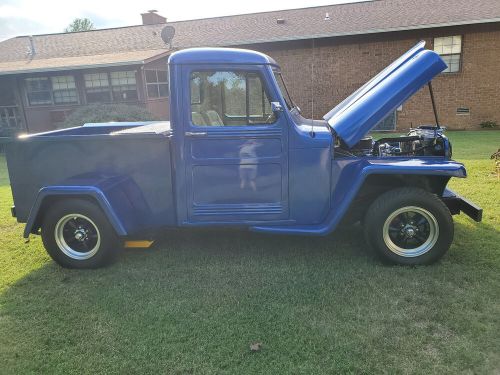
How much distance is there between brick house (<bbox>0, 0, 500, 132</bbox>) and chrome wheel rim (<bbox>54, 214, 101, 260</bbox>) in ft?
32.4

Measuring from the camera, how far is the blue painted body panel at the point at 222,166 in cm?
404

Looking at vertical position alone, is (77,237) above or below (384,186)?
below

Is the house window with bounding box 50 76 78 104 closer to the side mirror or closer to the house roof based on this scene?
the house roof

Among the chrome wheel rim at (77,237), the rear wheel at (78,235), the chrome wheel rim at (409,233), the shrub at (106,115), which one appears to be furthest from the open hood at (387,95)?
the shrub at (106,115)

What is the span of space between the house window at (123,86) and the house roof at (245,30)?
2.95 ft

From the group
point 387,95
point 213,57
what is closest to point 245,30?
point 213,57

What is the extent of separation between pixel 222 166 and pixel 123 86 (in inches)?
590

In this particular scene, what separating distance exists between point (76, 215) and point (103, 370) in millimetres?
1898

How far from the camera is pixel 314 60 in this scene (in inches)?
642

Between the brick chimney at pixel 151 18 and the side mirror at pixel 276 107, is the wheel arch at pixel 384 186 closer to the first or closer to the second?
the side mirror at pixel 276 107

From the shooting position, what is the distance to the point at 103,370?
2.83 metres

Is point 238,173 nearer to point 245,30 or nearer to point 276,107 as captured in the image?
point 276,107

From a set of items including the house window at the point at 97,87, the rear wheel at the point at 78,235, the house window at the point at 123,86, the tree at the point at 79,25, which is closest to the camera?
the rear wheel at the point at 78,235

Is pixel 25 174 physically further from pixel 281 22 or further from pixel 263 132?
pixel 281 22
